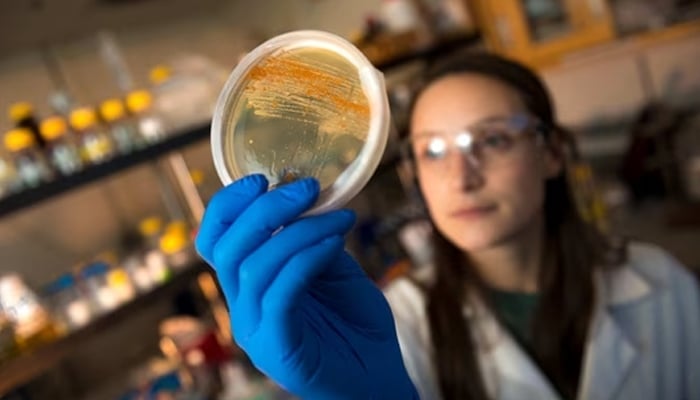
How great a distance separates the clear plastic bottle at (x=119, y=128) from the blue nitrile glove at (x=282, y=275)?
0.85 metres

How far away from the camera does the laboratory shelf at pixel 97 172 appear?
125 centimetres

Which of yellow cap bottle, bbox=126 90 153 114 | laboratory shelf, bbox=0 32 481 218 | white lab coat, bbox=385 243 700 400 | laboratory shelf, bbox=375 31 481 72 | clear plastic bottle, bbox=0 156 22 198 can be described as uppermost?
yellow cap bottle, bbox=126 90 153 114

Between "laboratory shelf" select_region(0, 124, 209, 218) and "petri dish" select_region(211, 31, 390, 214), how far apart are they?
0.75 m

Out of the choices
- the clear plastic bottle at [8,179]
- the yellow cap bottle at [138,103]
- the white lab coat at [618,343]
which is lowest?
the white lab coat at [618,343]

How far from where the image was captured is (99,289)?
1.46 metres

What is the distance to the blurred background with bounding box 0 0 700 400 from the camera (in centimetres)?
141

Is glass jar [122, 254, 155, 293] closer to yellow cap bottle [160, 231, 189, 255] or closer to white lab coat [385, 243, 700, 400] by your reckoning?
yellow cap bottle [160, 231, 189, 255]

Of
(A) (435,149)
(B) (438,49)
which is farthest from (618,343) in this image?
(B) (438,49)

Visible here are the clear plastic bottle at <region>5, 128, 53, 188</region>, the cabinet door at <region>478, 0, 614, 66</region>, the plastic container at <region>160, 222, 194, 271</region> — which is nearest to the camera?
the clear plastic bottle at <region>5, 128, 53, 188</region>

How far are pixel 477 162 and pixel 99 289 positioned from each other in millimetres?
926

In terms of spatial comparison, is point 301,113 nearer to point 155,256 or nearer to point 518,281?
point 518,281

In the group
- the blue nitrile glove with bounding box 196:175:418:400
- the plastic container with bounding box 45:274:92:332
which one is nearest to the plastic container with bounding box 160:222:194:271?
the plastic container with bounding box 45:274:92:332

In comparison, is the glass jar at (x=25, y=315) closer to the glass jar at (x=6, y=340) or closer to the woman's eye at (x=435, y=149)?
the glass jar at (x=6, y=340)

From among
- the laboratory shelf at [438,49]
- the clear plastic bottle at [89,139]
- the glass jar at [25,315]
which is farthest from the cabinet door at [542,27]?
the glass jar at [25,315]
